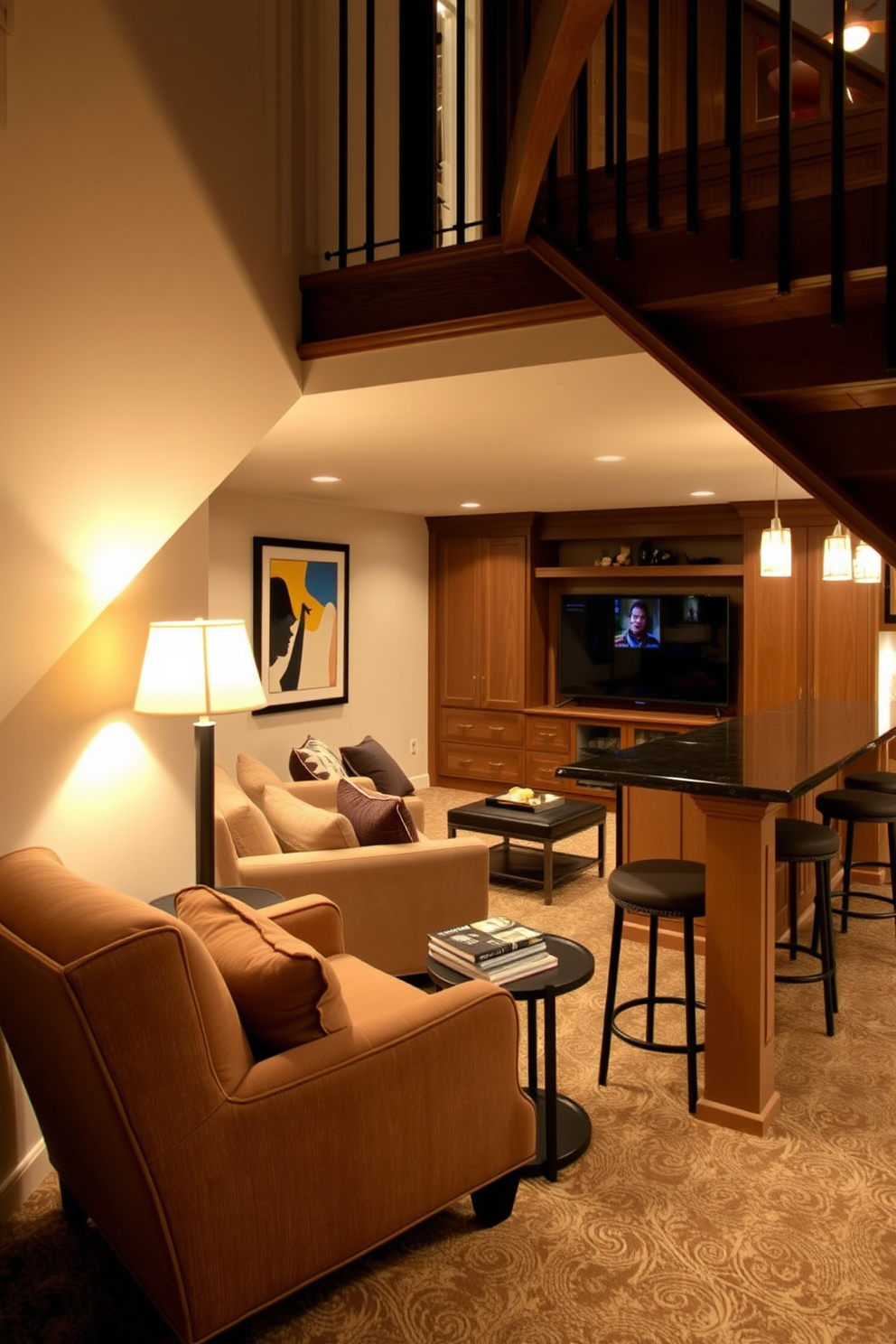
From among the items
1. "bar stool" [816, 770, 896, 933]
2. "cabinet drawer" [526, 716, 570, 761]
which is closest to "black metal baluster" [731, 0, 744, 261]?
"bar stool" [816, 770, 896, 933]

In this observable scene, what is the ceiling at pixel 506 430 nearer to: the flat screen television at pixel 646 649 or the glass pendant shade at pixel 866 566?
the glass pendant shade at pixel 866 566

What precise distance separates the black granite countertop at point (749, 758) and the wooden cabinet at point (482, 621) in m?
3.42

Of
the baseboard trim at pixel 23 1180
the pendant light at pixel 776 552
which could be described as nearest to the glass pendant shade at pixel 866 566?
the pendant light at pixel 776 552

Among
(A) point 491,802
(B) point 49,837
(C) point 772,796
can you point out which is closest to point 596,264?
(C) point 772,796

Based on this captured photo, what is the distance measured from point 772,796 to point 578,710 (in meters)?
4.81

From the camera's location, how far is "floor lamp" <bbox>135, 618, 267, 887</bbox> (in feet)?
8.93

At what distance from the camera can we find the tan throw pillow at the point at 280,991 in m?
1.96

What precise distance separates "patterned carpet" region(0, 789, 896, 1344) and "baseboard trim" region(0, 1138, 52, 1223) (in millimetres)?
30

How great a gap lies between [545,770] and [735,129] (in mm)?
5928

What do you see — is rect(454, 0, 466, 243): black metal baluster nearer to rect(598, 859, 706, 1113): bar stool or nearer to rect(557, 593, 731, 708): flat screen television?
rect(598, 859, 706, 1113): bar stool

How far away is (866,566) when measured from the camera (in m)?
4.38

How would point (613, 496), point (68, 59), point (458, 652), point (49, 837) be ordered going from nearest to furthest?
1. point (68, 59)
2. point (49, 837)
3. point (613, 496)
4. point (458, 652)

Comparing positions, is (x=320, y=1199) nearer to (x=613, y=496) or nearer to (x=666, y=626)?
Result: (x=613, y=496)

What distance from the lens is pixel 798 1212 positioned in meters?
2.39
